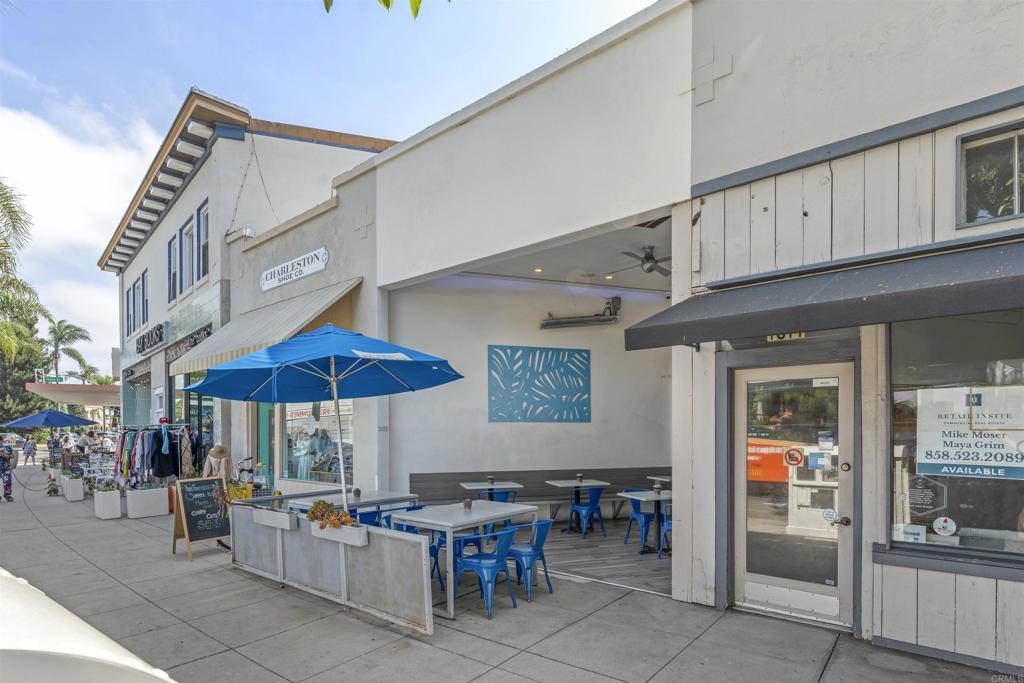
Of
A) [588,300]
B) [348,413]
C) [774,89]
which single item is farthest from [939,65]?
[348,413]

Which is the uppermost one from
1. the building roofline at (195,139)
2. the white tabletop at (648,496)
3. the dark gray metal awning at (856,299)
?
the building roofline at (195,139)

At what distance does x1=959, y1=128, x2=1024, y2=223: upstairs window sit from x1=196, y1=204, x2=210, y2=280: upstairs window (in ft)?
52.1

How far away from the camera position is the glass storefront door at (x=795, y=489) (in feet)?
17.7

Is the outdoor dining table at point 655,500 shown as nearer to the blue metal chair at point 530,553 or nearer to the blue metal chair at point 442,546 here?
the blue metal chair at point 530,553

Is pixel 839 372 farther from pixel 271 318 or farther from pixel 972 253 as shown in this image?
pixel 271 318

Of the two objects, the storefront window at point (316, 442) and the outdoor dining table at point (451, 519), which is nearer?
the outdoor dining table at point (451, 519)

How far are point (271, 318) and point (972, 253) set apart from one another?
11.1m

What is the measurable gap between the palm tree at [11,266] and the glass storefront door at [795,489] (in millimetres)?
13391

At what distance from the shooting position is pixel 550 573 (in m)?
7.34

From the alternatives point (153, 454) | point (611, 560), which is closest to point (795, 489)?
point (611, 560)

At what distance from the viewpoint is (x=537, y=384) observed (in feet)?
36.4

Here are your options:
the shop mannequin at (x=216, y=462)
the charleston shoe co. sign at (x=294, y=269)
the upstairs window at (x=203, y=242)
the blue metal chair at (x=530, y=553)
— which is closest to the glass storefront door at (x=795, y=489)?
the blue metal chair at (x=530, y=553)

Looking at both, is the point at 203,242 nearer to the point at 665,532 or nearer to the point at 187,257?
the point at 187,257

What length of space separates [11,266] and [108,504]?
514cm
